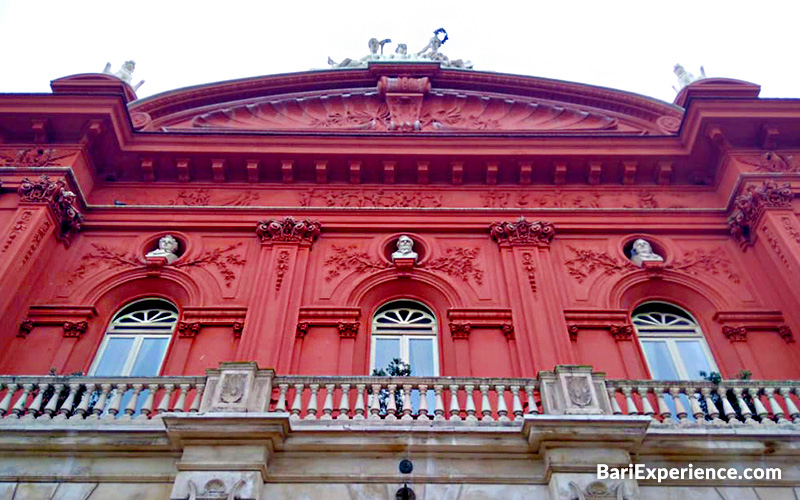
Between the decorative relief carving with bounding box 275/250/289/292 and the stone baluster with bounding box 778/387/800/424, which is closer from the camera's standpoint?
the stone baluster with bounding box 778/387/800/424

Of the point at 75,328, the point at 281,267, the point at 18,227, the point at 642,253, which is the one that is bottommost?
the point at 75,328

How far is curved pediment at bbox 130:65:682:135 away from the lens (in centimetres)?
1661

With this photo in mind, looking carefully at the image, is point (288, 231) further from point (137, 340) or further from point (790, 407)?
point (790, 407)

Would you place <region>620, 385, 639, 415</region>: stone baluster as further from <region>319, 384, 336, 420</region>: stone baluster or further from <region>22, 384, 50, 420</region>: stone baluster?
<region>22, 384, 50, 420</region>: stone baluster

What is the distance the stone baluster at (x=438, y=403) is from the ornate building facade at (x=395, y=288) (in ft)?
0.16

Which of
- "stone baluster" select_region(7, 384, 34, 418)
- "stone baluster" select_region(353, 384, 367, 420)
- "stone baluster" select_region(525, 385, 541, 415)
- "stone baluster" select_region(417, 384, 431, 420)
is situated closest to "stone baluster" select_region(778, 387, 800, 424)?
"stone baluster" select_region(525, 385, 541, 415)

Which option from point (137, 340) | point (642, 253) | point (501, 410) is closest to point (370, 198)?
point (137, 340)

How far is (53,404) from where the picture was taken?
868 centimetres

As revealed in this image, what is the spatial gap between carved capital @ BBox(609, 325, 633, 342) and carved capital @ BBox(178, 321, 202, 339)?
744 centimetres

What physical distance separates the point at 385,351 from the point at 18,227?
724 cm

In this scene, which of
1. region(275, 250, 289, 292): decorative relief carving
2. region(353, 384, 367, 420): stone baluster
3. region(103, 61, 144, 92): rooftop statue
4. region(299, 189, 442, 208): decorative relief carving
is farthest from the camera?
region(103, 61, 144, 92): rooftop statue

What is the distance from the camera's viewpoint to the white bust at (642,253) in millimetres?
12969

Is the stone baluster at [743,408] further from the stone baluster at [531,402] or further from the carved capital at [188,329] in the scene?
Result: the carved capital at [188,329]

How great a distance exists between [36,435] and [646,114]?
14983 millimetres
